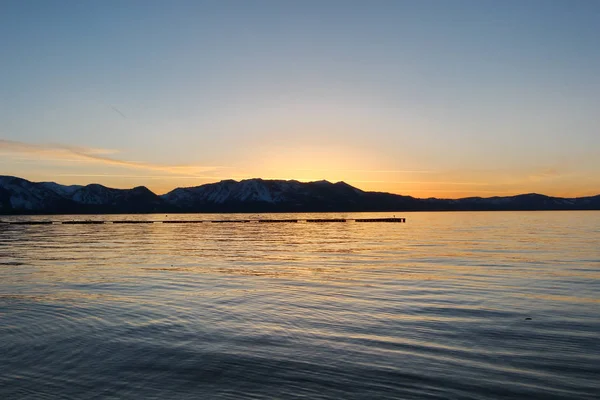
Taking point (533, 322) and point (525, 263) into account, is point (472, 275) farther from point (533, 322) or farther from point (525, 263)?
point (533, 322)

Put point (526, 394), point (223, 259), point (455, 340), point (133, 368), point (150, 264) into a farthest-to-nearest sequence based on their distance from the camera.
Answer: point (223, 259)
point (150, 264)
point (455, 340)
point (133, 368)
point (526, 394)

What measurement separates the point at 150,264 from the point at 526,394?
37.3m

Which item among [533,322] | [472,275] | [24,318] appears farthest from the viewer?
[472,275]

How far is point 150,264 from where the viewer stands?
42719 mm

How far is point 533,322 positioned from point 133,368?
51.1ft

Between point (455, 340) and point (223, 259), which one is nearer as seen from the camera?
point (455, 340)

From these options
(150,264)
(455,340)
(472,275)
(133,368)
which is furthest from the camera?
(150,264)

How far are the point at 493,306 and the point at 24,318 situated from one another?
71.7 feet

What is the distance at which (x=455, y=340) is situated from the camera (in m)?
16.0

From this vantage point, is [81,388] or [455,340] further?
[455,340]

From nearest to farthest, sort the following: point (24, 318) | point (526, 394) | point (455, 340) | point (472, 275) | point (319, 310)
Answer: point (526, 394), point (455, 340), point (24, 318), point (319, 310), point (472, 275)

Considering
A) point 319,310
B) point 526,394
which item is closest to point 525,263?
point 319,310

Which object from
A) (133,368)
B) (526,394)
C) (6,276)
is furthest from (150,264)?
(526,394)

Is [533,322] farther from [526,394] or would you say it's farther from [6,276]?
[6,276]
